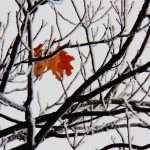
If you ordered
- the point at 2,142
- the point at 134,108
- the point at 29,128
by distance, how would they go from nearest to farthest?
1. the point at 134,108
2. the point at 29,128
3. the point at 2,142

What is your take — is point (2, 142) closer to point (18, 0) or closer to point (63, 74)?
point (63, 74)

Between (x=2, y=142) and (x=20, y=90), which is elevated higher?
(x=20, y=90)

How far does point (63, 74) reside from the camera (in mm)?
1972

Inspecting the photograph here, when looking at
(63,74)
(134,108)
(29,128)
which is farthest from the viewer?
(63,74)

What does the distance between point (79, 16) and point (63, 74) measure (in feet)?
1.40

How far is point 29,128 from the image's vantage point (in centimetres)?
179

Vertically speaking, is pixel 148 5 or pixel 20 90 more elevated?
pixel 20 90

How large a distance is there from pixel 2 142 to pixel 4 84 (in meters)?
0.99

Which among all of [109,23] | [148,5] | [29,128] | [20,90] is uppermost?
[109,23]

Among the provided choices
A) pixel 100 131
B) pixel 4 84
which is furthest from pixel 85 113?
pixel 100 131

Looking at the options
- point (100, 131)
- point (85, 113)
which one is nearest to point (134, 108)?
point (85, 113)

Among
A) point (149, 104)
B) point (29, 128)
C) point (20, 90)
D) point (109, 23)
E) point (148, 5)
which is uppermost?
point (109, 23)

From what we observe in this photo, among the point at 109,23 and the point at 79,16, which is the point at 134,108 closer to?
the point at 79,16

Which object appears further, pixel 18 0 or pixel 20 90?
pixel 20 90
